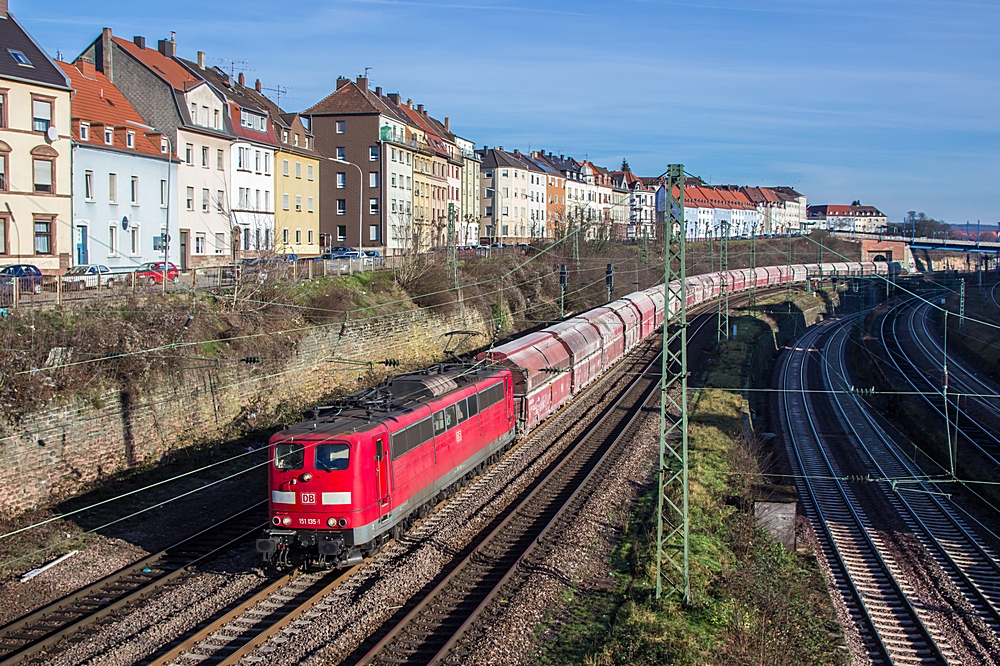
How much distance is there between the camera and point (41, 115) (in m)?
33.6

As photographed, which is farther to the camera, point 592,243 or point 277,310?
point 592,243

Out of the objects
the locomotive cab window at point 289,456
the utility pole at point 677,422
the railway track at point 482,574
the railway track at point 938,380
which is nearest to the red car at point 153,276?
the locomotive cab window at point 289,456

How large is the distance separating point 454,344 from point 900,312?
47.8 m

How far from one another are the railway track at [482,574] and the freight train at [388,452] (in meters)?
1.65

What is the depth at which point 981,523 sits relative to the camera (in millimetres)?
22797

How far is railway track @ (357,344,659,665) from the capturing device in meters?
12.6

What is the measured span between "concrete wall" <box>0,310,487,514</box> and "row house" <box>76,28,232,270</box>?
15.5 m

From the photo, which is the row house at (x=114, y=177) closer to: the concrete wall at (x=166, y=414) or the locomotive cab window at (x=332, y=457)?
the concrete wall at (x=166, y=414)

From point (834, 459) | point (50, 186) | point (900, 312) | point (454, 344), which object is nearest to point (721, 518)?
point (834, 459)

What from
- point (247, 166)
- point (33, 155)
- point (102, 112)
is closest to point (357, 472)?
point (33, 155)

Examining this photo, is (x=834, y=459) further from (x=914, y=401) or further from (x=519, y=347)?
(x=519, y=347)

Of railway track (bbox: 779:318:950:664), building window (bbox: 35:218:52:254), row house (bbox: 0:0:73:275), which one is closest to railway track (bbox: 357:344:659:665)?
railway track (bbox: 779:318:950:664)

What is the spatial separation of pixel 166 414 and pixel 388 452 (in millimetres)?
10426

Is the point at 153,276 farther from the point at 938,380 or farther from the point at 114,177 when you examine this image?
the point at 938,380
